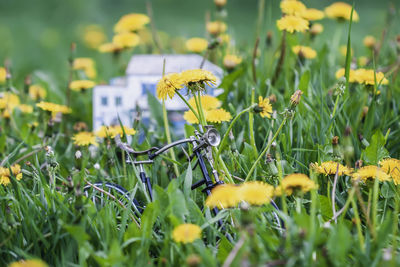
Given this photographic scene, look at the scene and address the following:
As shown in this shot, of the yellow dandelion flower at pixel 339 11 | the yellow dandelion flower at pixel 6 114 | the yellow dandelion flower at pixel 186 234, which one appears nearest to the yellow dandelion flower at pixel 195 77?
the yellow dandelion flower at pixel 186 234

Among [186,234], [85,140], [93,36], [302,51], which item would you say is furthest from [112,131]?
[93,36]

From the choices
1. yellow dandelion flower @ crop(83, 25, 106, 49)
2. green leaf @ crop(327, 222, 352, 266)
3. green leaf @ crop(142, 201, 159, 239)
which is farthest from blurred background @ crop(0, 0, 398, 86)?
green leaf @ crop(327, 222, 352, 266)

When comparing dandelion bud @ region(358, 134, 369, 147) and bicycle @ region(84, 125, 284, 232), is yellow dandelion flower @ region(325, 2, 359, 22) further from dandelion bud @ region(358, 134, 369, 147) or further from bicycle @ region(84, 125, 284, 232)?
bicycle @ region(84, 125, 284, 232)

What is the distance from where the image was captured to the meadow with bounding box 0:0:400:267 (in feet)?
2.97

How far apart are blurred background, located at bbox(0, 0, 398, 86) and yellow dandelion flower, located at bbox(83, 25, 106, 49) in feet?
0.07

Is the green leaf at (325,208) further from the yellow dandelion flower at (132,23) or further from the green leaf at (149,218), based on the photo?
the yellow dandelion flower at (132,23)

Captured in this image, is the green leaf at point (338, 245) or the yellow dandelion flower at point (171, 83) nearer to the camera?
the green leaf at point (338, 245)

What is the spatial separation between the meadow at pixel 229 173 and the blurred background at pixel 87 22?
5.02ft

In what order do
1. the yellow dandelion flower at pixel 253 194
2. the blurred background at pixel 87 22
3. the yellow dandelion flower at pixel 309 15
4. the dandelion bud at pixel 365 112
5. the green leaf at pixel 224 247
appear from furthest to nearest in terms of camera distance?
the blurred background at pixel 87 22, the yellow dandelion flower at pixel 309 15, the dandelion bud at pixel 365 112, the green leaf at pixel 224 247, the yellow dandelion flower at pixel 253 194

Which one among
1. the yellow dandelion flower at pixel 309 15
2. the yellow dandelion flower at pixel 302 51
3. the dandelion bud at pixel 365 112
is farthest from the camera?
the yellow dandelion flower at pixel 302 51

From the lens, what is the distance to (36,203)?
109cm

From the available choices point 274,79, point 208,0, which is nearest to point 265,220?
point 274,79

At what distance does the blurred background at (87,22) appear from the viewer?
394cm

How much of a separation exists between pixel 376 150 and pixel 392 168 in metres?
0.11
